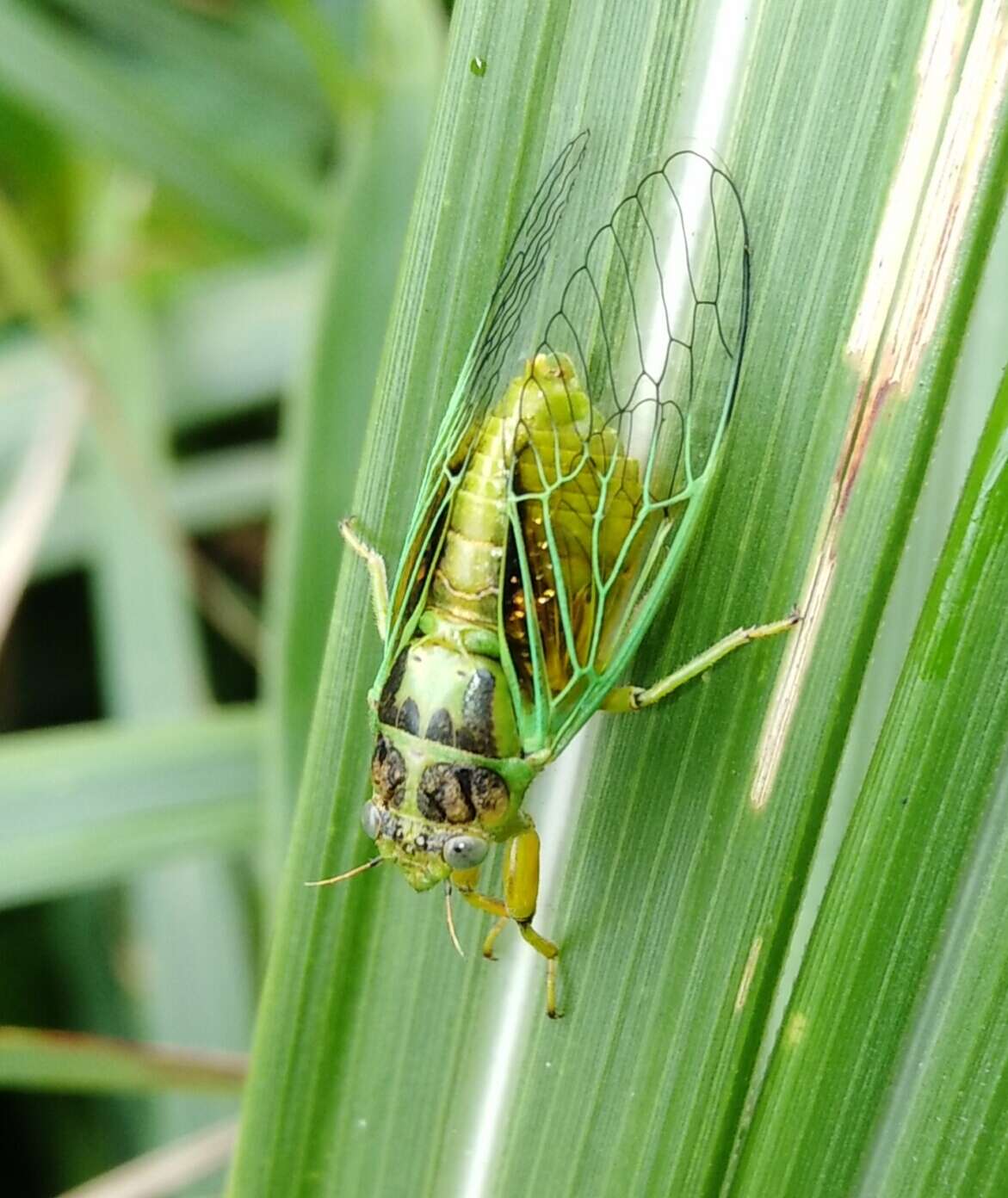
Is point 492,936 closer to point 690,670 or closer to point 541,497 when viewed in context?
point 690,670

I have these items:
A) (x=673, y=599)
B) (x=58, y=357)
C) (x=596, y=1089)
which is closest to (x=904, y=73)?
(x=673, y=599)

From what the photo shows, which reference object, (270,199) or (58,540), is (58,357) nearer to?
(58,540)

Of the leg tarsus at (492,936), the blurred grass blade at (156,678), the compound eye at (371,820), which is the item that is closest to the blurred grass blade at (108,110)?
the blurred grass blade at (156,678)

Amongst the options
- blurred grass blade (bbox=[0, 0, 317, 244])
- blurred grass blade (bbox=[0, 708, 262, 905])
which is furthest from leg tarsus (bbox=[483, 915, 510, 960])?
blurred grass blade (bbox=[0, 0, 317, 244])

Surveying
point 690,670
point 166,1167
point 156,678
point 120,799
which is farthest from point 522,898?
point 156,678

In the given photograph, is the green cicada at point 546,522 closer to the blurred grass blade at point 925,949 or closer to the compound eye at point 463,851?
the compound eye at point 463,851
